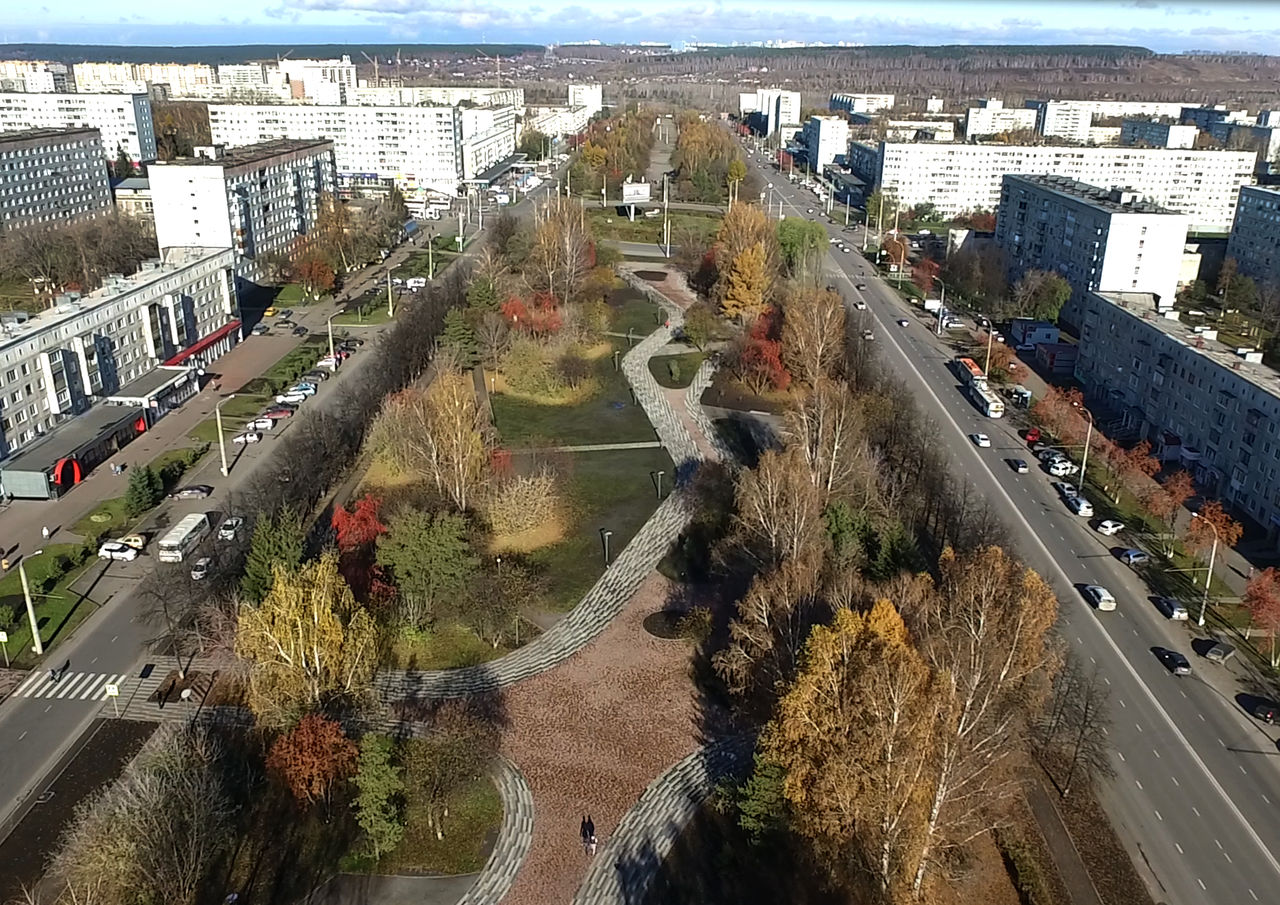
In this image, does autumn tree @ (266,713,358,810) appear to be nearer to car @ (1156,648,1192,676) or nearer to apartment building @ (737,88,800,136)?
car @ (1156,648,1192,676)

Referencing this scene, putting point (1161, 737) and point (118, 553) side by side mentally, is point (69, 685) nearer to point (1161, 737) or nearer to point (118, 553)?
point (118, 553)

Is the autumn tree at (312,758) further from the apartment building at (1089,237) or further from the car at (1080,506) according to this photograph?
the apartment building at (1089,237)

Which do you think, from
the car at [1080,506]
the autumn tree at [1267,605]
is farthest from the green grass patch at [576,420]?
the autumn tree at [1267,605]

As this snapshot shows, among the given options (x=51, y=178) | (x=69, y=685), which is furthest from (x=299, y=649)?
(x=51, y=178)

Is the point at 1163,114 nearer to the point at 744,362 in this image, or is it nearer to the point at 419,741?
the point at 744,362

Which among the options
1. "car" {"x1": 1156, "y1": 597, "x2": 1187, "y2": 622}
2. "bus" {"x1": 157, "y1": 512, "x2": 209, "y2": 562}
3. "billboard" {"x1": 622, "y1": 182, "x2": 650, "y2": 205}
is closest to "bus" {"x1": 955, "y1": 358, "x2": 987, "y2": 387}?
"car" {"x1": 1156, "y1": 597, "x2": 1187, "y2": 622}

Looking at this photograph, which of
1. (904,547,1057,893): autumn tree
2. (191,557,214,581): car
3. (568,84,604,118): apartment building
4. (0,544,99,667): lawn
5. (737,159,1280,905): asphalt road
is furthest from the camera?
(568,84,604,118): apartment building
